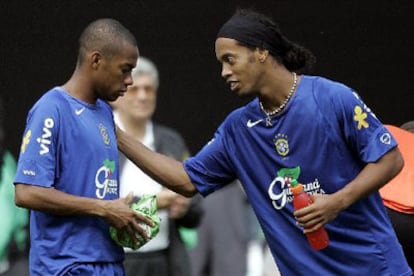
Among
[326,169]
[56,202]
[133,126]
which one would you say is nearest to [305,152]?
[326,169]

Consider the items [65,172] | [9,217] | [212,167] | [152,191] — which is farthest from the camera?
[9,217]

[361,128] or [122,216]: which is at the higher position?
[361,128]

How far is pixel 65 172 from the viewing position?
5.15 metres

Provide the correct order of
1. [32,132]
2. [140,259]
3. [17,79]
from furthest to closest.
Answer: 1. [17,79]
2. [140,259]
3. [32,132]

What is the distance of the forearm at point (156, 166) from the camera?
5598 millimetres

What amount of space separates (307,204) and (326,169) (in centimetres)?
24

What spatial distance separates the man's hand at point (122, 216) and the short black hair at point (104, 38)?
0.59 metres

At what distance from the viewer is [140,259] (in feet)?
21.1

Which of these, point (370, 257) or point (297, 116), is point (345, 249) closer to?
point (370, 257)

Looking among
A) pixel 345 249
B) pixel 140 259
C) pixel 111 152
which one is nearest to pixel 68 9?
pixel 140 259

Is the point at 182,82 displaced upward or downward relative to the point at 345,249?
upward

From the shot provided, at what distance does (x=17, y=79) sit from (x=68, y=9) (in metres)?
0.45

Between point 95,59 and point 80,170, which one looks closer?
point 80,170

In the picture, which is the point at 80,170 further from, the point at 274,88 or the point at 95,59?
the point at 274,88
